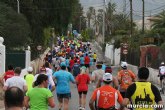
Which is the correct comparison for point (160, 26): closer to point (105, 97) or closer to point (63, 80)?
point (63, 80)

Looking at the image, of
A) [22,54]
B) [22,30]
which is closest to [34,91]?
[22,54]

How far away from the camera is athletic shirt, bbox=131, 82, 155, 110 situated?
336 inches

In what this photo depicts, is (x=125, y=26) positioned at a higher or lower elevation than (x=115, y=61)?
higher

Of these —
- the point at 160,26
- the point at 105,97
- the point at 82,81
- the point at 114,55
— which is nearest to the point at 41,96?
the point at 105,97

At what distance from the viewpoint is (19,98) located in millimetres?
5371

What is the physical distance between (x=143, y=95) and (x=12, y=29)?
27972 mm

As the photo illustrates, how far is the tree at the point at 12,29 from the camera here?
34.6 m

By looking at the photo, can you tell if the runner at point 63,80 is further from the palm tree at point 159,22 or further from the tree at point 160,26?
the palm tree at point 159,22

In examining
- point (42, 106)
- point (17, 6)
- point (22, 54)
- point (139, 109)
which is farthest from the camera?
point (17, 6)

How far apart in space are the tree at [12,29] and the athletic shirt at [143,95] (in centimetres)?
2511

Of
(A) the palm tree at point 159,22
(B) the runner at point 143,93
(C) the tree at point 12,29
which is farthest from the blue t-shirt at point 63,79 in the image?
(A) the palm tree at point 159,22

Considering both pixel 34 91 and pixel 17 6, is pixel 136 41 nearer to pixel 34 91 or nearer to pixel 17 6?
pixel 17 6

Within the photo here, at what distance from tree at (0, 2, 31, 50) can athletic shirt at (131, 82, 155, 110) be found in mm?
25111

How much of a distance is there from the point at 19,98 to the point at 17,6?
4066 centimetres
